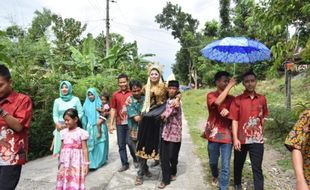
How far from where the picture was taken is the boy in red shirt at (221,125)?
4.92 meters

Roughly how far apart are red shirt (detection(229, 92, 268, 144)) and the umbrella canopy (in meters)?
0.68

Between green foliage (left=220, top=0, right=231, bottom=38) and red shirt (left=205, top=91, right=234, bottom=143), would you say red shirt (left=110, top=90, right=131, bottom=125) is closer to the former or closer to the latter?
red shirt (left=205, top=91, right=234, bottom=143)

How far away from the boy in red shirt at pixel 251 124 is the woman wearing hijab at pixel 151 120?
1239 millimetres

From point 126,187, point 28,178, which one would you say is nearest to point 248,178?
point 126,187

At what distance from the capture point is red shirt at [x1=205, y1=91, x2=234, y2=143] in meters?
5.03

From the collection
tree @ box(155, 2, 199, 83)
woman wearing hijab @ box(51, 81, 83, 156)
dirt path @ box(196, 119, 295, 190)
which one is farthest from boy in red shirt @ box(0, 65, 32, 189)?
tree @ box(155, 2, 199, 83)

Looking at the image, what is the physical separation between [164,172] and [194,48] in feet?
127

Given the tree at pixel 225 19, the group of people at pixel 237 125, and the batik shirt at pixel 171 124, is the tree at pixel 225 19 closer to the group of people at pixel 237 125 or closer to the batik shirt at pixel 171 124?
the batik shirt at pixel 171 124

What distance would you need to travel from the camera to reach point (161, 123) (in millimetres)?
5598

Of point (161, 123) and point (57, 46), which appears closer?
point (161, 123)

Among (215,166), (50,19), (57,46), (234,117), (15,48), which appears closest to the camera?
(234,117)

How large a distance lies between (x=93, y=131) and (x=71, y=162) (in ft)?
6.47

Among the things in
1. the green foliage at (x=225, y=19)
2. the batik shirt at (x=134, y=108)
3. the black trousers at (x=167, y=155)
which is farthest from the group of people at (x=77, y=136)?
the green foliage at (x=225, y=19)

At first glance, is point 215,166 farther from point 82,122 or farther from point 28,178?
point 28,178
